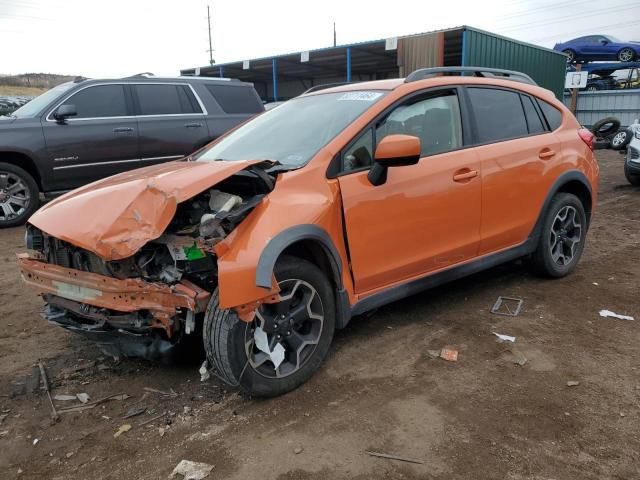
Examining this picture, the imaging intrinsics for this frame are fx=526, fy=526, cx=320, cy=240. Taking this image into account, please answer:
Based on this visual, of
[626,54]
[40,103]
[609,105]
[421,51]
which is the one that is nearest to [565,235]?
[40,103]

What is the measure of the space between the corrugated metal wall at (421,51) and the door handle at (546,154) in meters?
11.7

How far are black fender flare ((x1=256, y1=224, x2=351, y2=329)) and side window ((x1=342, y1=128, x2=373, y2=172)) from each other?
1.68ft

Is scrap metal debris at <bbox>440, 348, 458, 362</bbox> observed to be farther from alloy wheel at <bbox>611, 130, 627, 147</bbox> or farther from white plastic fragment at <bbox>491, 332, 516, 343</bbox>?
alloy wheel at <bbox>611, 130, 627, 147</bbox>

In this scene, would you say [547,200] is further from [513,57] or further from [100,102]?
[513,57]

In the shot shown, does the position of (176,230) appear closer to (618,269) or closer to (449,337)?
(449,337)

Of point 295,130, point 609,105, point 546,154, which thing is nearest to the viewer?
point 295,130

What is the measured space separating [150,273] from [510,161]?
281cm

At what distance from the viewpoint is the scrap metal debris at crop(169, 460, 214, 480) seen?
7.65 ft

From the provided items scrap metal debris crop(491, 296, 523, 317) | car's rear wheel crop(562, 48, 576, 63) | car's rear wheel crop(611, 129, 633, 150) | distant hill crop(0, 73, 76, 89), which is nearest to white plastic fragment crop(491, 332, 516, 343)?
scrap metal debris crop(491, 296, 523, 317)

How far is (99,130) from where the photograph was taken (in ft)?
23.8

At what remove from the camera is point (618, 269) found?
511cm

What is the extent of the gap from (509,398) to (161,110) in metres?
6.52

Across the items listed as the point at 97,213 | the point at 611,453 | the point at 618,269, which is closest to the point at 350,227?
the point at 97,213

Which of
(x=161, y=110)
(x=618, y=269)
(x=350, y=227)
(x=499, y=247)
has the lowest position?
(x=618, y=269)
